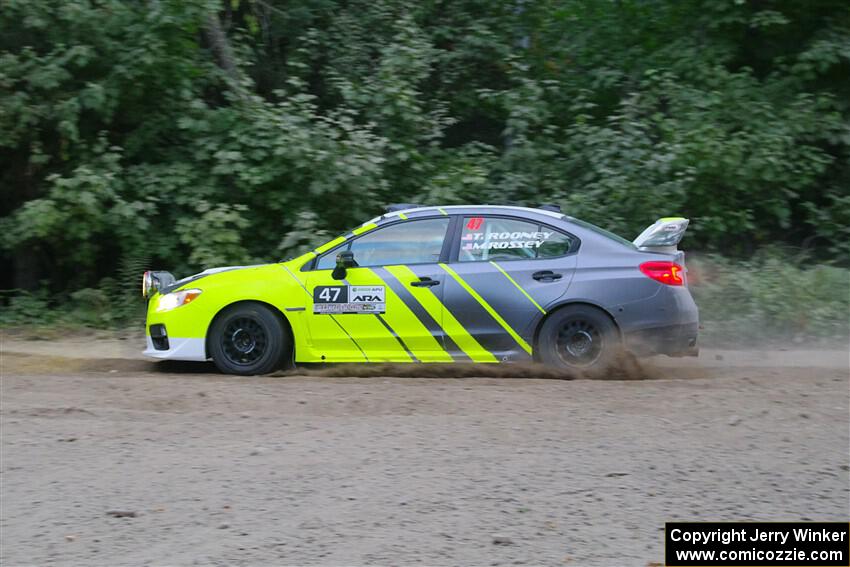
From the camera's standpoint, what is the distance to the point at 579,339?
877cm

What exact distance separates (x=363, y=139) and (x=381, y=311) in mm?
4425

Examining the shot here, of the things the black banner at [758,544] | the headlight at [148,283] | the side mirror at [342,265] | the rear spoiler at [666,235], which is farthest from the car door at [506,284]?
the black banner at [758,544]

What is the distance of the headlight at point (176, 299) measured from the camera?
29.6 feet

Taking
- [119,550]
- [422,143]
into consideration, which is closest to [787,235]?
[422,143]

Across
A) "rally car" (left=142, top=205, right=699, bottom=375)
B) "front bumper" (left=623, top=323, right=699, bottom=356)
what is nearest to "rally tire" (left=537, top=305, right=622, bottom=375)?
"rally car" (left=142, top=205, right=699, bottom=375)

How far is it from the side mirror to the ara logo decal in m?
0.10

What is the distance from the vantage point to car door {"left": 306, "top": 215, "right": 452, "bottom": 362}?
8.78 m

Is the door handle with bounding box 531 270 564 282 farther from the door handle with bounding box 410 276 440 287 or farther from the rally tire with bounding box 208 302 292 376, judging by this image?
the rally tire with bounding box 208 302 292 376

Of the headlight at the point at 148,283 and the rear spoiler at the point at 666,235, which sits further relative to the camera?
the headlight at the point at 148,283

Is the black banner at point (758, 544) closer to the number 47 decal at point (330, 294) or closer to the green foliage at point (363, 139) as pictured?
the number 47 decal at point (330, 294)

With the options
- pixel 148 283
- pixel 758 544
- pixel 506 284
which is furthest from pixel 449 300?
pixel 758 544

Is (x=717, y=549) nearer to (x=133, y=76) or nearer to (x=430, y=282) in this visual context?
(x=430, y=282)

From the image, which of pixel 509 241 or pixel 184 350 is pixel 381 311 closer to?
pixel 509 241

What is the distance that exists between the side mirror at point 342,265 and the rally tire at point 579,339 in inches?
72.3
